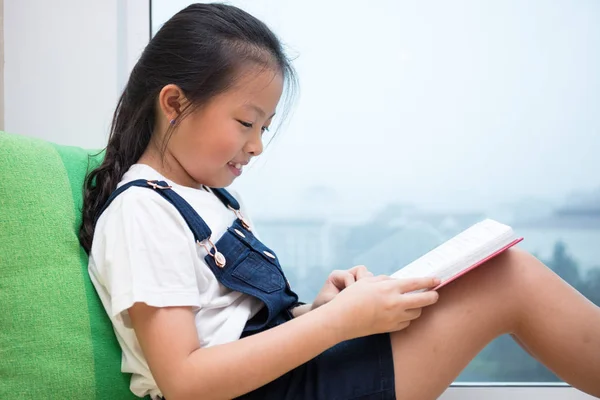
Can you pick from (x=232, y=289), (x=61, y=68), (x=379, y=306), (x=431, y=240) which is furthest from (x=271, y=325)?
(x=61, y=68)

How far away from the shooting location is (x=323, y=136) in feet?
4.30

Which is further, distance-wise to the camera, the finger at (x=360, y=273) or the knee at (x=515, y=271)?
the finger at (x=360, y=273)

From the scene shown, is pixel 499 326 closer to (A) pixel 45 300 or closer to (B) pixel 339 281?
(B) pixel 339 281

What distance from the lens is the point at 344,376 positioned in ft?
2.42

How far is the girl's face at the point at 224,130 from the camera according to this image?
82cm

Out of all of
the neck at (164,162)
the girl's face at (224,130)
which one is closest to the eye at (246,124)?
the girl's face at (224,130)

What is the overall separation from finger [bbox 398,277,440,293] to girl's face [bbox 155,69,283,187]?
0.98 feet

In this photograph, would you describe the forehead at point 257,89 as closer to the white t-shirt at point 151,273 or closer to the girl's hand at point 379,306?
the white t-shirt at point 151,273

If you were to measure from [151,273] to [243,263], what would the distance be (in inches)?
6.4

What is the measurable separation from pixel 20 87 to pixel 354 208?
2.42ft

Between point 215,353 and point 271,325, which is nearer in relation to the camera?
point 215,353

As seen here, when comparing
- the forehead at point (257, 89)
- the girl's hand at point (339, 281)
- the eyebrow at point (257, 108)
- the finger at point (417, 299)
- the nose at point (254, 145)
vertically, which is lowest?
the girl's hand at point (339, 281)

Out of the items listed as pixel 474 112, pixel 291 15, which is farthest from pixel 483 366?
pixel 291 15

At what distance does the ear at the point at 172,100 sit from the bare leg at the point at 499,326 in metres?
0.43
